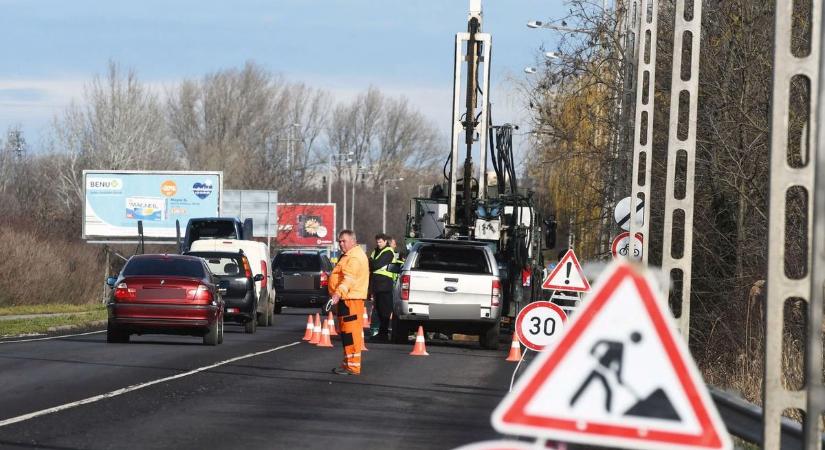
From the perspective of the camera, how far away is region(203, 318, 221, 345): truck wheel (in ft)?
80.8

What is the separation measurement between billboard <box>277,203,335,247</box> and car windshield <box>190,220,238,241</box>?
40189 millimetres

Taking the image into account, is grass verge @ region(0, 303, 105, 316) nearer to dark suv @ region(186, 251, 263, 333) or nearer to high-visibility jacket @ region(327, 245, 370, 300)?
dark suv @ region(186, 251, 263, 333)

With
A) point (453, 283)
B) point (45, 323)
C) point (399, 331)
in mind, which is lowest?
point (45, 323)

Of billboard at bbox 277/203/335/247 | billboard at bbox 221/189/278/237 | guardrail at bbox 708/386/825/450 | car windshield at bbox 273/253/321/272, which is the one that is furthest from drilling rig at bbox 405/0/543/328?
billboard at bbox 277/203/335/247

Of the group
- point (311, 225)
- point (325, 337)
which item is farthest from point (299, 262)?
point (311, 225)

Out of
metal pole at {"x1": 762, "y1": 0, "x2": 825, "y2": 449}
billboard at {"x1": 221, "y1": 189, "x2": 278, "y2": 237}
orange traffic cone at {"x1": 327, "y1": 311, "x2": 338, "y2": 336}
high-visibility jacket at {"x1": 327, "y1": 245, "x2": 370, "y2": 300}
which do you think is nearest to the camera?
metal pole at {"x1": 762, "y1": 0, "x2": 825, "y2": 449}

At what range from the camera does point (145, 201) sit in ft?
201

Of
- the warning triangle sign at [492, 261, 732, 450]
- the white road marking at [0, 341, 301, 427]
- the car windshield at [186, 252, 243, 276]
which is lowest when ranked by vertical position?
the white road marking at [0, 341, 301, 427]

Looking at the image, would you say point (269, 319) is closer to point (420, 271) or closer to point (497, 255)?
point (497, 255)

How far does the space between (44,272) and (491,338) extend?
22.2 meters

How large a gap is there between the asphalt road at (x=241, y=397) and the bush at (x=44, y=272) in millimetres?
18021

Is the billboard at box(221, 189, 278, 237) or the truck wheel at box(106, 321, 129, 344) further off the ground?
the billboard at box(221, 189, 278, 237)

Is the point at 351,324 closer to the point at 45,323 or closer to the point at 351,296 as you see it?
the point at 351,296

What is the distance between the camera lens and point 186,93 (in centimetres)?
10088
